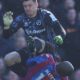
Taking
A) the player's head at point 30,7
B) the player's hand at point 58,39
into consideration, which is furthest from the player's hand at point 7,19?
the player's hand at point 58,39

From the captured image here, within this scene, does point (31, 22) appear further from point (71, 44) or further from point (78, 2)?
point (78, 2)

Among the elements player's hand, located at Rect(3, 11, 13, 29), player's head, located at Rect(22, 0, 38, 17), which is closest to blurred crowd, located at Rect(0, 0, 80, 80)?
player's hand, located at Rect(3, 11, 13, 29)

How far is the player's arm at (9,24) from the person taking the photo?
4570 mm

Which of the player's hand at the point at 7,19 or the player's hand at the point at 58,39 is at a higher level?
the player's hand at the point at 58,39

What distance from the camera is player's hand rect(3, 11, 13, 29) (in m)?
4.84

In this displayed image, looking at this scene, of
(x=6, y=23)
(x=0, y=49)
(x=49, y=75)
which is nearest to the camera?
(x=49, y=75)

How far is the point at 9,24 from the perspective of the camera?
4.84 metres

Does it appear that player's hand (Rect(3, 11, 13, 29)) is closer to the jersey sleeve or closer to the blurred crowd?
the blurred crowd

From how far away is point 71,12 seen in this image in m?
5.08

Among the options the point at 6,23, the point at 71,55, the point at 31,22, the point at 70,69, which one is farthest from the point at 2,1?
the point at 70,69

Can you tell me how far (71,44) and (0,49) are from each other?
848 mm

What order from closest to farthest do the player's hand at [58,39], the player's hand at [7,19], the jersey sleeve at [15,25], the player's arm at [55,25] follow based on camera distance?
the player's hand at [58,39] → the player's arm at [55,25] → the jersey sleeve at [15,25] → the player's hand at [7,19]

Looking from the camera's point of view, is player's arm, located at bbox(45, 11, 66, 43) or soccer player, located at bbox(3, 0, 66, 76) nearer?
soccer player, located at bbox(3, 0, 66, 76)

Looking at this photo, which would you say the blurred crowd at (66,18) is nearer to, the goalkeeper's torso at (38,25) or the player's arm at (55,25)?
the goalkeeper's torso at (38,25)
